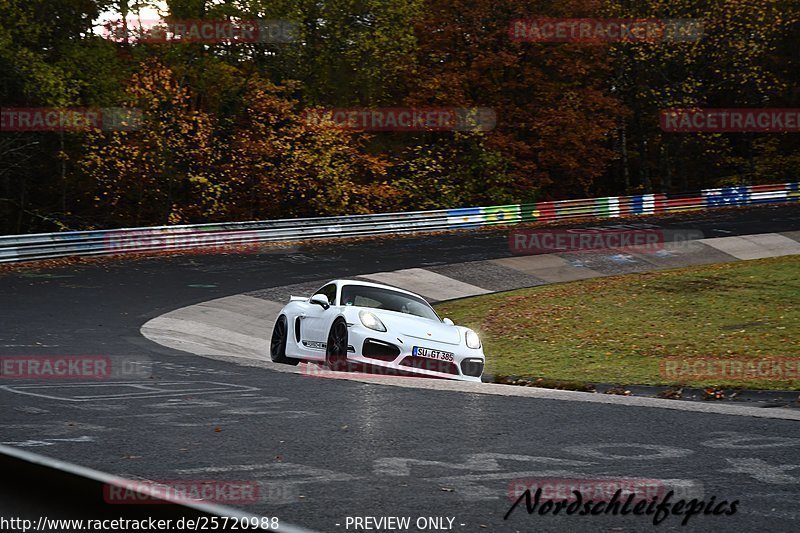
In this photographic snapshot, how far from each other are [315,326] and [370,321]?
1.34 metres

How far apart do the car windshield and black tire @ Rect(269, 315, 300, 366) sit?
1.28 m

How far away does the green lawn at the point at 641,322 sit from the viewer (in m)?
14.8

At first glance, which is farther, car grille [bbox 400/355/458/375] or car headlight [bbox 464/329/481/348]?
car headlight [bbox 464/329/481/348]

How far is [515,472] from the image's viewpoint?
5.93 m

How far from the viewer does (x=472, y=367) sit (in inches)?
509

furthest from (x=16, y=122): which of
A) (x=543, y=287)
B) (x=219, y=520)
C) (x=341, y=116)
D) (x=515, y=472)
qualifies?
(x=219, y=520)

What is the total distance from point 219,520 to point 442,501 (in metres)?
2.90

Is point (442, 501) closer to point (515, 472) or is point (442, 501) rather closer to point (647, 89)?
point (515, 472)

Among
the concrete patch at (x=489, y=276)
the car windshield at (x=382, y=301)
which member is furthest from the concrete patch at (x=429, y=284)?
the car windshield at (x=382, y=301)

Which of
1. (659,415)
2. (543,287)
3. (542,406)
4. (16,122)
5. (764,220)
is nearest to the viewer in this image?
(659,415)

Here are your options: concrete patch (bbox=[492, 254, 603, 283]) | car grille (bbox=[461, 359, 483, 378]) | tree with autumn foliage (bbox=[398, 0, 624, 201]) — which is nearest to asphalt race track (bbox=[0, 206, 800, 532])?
car grille (bbox=[461, 359, 483, 378])

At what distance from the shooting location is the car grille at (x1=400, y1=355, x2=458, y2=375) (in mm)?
12438

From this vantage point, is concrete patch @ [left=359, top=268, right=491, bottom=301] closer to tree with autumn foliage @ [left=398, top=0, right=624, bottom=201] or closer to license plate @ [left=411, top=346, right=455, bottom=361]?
license plate @ [left=411, top=346, right=455, bottom=361]

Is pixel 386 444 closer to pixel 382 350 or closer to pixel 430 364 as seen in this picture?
pixel 382 350
